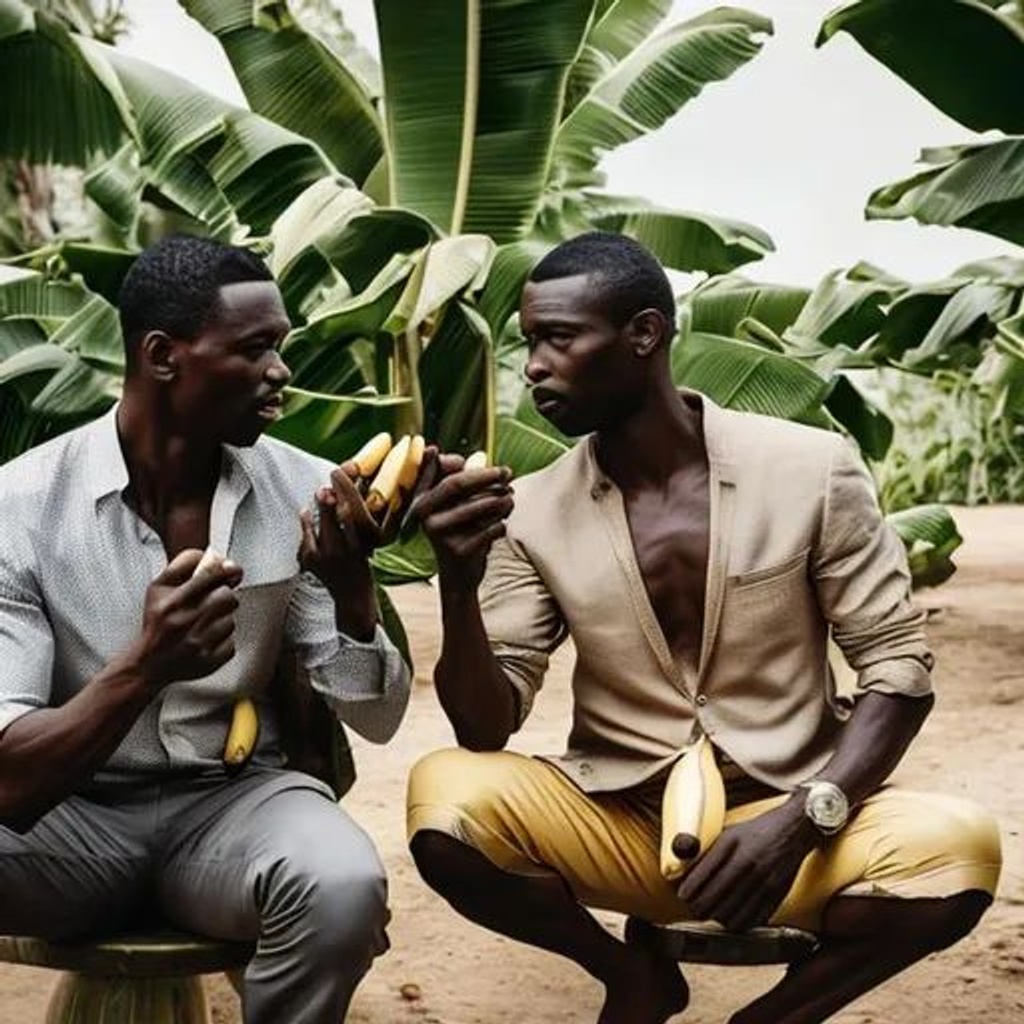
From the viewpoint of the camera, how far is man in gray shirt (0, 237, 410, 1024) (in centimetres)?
238

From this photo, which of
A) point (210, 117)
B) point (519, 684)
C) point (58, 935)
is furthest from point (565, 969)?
point (210, 117)

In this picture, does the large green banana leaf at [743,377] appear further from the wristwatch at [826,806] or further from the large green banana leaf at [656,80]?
the wristwatch at [826,806]

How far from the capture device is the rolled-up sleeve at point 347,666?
8.49ft

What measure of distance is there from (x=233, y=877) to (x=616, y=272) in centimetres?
110

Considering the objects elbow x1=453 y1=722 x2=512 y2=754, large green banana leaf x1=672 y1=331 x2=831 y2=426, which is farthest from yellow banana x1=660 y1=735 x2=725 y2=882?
large green banana leaf x1=672 y1=331 x2=831 y2=426

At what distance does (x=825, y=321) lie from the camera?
21.2 ft

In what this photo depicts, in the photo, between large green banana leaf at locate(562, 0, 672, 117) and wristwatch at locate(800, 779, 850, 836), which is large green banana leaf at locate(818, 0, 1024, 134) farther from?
wristwatch at locate(800, 779, 850, 836)

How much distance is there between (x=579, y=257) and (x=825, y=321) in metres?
3.79

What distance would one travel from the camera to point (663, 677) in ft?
9.30

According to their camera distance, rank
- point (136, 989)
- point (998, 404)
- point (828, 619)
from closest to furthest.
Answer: point (136, 989) → point (828, 619) → point (998, 404)

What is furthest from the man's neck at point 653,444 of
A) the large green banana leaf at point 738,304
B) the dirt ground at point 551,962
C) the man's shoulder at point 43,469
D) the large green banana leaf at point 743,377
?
the large green banana leaf at point 738,304

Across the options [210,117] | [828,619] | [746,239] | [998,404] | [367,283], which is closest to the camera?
[828,619]

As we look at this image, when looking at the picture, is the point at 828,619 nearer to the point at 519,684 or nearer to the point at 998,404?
the point at 519,684

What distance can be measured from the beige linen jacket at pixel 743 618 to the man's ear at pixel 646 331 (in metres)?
0.19
